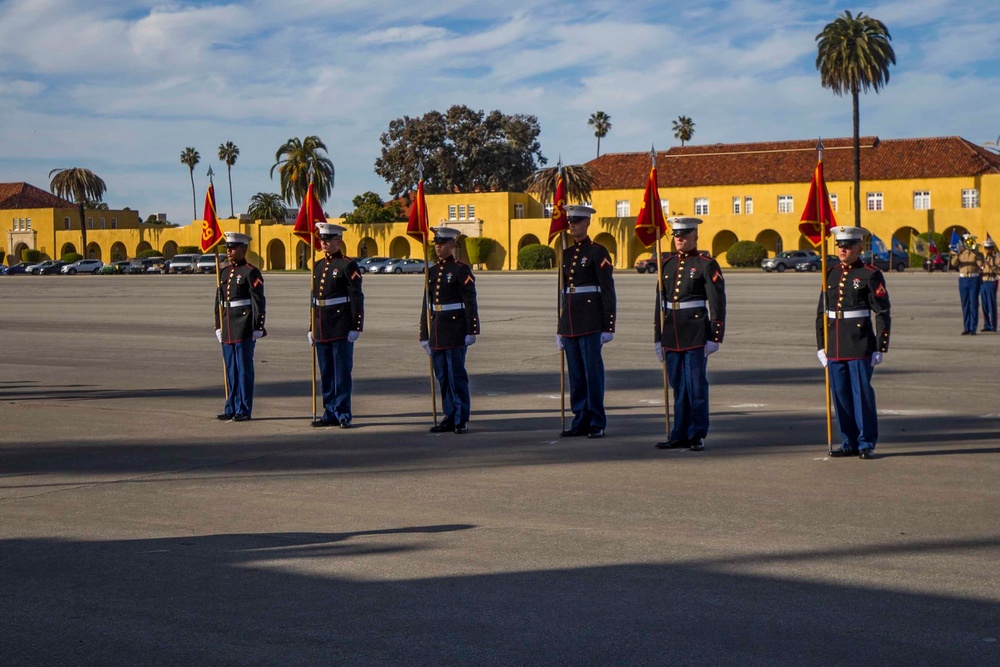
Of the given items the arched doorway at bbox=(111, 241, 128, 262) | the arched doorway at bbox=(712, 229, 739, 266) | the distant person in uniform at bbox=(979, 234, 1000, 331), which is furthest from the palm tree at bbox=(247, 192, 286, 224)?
the distant person in uniform at bbox=(979, 234, 1000, 331)

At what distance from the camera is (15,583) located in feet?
19.8

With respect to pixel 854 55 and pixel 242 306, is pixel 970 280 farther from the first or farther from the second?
pixel 854 55

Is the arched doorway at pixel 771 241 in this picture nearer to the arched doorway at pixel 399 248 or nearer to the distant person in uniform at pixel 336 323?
the arched doorway at pixel 399 248

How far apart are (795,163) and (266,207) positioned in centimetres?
5306

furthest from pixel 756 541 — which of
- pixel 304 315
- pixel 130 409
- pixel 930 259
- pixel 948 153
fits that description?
pixel 948 153

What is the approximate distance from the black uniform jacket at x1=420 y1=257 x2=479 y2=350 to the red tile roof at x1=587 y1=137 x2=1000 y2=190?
68.3 m

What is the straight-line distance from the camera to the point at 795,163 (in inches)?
3187

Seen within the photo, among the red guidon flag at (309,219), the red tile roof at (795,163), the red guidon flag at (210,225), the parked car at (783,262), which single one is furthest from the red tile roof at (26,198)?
the red guidon flag at (309,219)

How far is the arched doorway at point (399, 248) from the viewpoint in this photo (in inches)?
3595

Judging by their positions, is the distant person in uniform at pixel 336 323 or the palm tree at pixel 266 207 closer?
the distant person in uniform at pixel 336 323

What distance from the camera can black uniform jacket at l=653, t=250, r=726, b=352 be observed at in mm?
9789

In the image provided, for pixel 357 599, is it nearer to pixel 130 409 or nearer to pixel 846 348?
pixel 846 348

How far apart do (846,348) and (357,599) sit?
5.13 metres

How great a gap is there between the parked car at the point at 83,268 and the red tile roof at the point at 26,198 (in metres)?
28.6
